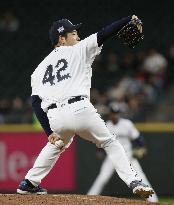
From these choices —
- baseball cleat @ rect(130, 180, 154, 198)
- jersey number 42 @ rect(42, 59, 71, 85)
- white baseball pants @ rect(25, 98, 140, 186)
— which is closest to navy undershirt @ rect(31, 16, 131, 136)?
white baseball pants @ rect(25, 98, 140, 186)

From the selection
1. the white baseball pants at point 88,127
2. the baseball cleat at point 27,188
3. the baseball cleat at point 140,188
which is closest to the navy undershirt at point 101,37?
the white baseball pants at point 88,127

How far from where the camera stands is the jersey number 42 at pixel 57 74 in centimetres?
648

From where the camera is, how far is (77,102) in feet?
21.0

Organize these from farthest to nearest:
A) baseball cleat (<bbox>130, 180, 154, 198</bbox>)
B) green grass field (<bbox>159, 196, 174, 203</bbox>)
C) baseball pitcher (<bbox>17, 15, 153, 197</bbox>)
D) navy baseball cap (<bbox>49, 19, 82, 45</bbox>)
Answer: green grass field (<bbox>159, 196, 174, 203</bbox>) < navy baseball cap (<bbox>49, 19, 82, 45</bbox>) < baseball pitcher (<bbox>17, 15, 153, 197</bbox>) < baseball cleat (<bbox>130, 180, 154, 198</bbox>)

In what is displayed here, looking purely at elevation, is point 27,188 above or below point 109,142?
below

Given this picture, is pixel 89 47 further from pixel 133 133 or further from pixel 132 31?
pixel 133 133

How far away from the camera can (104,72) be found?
50.6ft

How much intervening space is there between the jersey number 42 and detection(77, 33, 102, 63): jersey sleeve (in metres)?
0.20

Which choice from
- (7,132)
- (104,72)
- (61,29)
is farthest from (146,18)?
(61,29)

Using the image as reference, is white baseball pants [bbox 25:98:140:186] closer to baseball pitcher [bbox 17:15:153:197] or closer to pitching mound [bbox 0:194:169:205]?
baseball pitcher [bbox 17:15:153:197]

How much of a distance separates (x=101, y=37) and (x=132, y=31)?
29 centimetres

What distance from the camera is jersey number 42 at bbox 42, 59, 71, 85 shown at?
6.48 metres

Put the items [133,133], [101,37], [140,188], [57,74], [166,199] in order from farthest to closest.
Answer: [166,199] → [133,133] → [57,74] → [101,37] → [140,188]

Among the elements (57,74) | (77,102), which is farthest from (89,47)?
(77,102)
